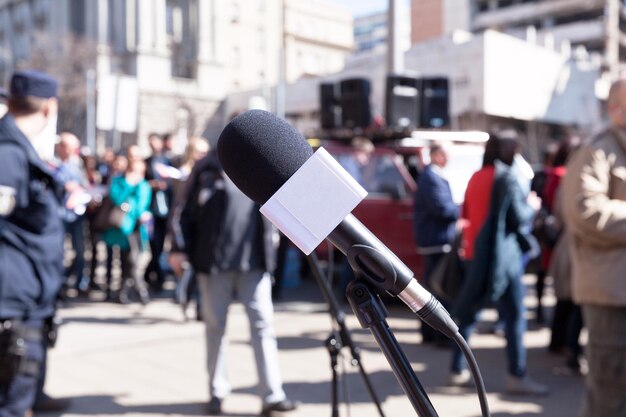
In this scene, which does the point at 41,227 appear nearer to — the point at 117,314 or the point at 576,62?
the point at 117,314

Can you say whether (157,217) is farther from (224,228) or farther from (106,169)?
(224,228)

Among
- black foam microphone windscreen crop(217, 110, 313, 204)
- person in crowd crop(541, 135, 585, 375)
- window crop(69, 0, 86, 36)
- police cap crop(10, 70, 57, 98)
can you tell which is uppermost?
window crop(69, 0, 86, 36)

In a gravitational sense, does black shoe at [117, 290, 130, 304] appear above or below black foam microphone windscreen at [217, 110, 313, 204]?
below

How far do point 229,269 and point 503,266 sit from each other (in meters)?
1.85

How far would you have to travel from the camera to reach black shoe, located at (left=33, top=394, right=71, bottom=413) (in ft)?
15.2

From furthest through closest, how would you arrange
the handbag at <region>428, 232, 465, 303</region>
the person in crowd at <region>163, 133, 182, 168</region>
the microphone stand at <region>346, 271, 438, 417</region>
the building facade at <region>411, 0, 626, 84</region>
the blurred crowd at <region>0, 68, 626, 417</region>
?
the building facade at <region>411, 0, 626, 84</region>
the person in crowd at <region>163, 133, 182, 168</region>
the handbag at <region>428, 232, 465, 303</region>
the blurred crowd at <region>0, 68, 626, 417</region>
the microphone stand at <region>346, 271, 438, 417</region>

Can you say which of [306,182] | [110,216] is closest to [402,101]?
[110,216]

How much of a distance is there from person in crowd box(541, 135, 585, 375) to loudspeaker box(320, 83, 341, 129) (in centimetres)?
538

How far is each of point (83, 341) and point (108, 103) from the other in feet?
15.1

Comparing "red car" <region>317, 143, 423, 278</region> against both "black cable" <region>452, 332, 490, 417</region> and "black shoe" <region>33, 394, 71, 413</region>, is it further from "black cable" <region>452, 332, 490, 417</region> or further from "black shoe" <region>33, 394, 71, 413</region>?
"black cable" <region>452, 332, 490, 417</region>

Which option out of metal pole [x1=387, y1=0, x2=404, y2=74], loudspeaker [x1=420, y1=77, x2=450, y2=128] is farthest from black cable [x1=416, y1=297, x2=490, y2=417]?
loudspeaker [x1=420, y1=77, x2=450, y2=128]

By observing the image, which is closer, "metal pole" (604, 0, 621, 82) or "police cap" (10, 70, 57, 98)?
"police cap" (10, 70, 57, 98)

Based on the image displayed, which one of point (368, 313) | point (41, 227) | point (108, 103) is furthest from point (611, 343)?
point (108, 103)

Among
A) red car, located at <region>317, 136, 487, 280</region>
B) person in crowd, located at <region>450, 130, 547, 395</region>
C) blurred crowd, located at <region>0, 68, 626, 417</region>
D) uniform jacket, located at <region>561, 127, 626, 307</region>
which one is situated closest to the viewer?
blurred crowd, located at <region>0, 68, 626, 417</region>
